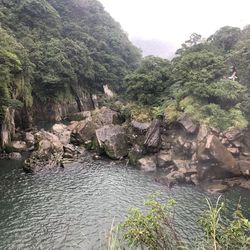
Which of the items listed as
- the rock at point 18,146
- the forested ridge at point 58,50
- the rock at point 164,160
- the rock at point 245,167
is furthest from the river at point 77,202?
the forested ridge at point 58,50

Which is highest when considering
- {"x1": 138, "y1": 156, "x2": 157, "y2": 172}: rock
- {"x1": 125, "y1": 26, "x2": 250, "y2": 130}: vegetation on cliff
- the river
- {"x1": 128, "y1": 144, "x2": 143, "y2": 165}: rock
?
{"x1": 125, "y1": 26, "x2": 250, "y2": 130}: vegetation on cliff


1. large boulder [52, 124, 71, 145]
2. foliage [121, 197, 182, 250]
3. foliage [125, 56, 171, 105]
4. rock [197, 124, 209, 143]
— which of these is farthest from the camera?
foliage [125, 56, 171, 105]

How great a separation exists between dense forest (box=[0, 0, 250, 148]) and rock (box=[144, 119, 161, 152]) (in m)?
2.42

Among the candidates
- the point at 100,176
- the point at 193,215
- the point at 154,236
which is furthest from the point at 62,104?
the point at 154,236

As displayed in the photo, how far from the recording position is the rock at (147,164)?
3381cm

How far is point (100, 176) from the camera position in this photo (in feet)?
102

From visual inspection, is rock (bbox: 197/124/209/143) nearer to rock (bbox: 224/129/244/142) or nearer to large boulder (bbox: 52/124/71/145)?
rock (bbox: 224/129/244/142)

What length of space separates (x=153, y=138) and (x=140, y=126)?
2.89 metres

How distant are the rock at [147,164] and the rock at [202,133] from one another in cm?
569

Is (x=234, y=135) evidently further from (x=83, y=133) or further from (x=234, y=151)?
(x=83, y=133)

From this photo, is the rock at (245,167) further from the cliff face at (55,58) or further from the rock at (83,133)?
the cliff face at (55,58)

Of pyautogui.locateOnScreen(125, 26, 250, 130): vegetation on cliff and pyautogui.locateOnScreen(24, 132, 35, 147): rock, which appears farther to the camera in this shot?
pyautogui.locateOnScreen(24, 132, 35, 147): rock

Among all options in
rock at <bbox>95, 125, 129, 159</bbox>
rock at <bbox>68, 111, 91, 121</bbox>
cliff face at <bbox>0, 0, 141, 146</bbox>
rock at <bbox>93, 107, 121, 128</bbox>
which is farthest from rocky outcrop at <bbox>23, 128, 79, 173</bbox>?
rock at <bbox>68, 111, 91, 121</bbox>

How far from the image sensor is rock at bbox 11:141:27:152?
121 ft
